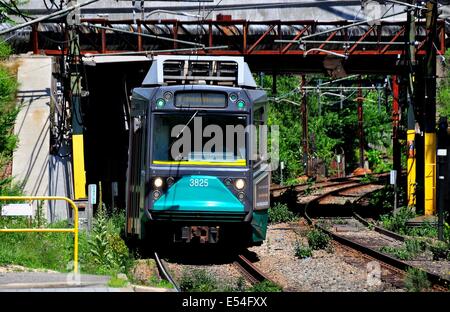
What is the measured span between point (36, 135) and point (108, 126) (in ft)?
41.4

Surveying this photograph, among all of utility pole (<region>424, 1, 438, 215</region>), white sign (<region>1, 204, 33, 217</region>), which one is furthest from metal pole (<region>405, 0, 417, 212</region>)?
white sign (<region>1, 204, 33, 217</region>)

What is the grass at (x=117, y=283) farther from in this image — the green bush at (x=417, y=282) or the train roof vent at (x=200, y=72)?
the train roof vent at (x=200, y=72)

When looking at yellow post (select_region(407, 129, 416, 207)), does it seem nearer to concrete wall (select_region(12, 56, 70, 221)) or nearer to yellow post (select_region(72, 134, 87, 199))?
yellow post (select_region(72, 134, 87, 199))

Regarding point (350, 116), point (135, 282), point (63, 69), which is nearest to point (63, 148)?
point (63, 69)

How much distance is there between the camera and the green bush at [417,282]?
14289 millimetres

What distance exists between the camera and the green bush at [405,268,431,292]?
14289 mm

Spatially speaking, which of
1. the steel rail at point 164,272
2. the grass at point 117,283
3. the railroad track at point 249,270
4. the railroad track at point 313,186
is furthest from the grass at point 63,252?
the railroad track at point 313,186

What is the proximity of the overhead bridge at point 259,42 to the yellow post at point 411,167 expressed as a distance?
2972 millimetres

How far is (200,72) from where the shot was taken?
1905cm

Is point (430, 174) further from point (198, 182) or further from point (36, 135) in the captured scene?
point (198, 182)

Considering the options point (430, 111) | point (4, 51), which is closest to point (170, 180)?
point (4, 51)

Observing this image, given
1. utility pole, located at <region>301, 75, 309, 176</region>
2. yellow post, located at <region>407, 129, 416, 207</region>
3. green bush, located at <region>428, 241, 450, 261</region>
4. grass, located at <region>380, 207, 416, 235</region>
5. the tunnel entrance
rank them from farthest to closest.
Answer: utility pole, located at <region>301, 75, 309, 176</region> → the tunnel entrance → yellow post, located at <region>407, 129, 416, 207</region> → grass, located at <region>380, 207, 416, 235</region> → green bush, located at <region>428, 241, 450, 261</region>

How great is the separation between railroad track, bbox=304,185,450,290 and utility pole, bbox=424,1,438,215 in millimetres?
2437

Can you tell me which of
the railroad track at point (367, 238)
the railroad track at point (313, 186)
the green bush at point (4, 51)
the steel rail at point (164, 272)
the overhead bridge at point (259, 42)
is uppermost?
the overhead bridge at point (259, 42)
